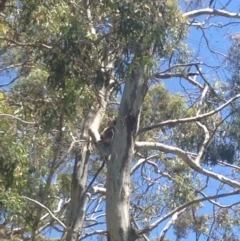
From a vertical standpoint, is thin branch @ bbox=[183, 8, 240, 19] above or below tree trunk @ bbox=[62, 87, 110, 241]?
above

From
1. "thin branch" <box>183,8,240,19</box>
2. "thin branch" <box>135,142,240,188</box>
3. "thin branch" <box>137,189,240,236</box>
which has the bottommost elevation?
"thin branch" <box>137,189,240,236</box>

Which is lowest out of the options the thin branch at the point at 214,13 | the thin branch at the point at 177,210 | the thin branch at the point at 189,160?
the thin branch at the point at 177,210

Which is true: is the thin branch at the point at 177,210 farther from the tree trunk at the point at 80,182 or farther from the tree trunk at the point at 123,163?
the tree trunk at the point at 80,182

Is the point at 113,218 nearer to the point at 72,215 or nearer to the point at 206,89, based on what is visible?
the point at 72,215

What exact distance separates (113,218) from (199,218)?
4.51 meters

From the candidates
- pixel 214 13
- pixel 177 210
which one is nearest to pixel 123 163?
pixel 177 210

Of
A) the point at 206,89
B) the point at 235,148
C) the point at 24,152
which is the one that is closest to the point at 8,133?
the point at 24,152

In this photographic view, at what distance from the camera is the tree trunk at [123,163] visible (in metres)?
8.76

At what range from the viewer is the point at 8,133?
8.21m

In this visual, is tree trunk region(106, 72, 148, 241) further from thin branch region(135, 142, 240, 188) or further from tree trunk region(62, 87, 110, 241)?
tree trunk region(62, 87, 110, 241)

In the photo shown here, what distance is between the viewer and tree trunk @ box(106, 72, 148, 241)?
8.76 meters

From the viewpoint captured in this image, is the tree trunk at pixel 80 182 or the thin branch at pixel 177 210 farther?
the tree trunk at pixel 80 182

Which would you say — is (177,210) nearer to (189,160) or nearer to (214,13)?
(189,160)

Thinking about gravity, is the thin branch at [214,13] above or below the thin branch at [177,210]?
above
